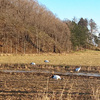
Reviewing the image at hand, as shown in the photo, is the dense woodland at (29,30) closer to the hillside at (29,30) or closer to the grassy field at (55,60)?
the hillside at (29,30)

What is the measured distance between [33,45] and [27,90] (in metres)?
49.8

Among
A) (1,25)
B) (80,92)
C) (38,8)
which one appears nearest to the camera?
(80,92)

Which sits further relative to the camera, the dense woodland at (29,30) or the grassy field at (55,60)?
the dense woodland at (29,30)

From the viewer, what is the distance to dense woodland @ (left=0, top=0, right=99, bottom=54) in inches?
2148

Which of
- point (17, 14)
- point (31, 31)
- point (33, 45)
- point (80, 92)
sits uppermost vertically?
point (17, 14)

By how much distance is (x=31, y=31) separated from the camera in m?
63.0

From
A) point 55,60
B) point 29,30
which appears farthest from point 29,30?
point 55,60

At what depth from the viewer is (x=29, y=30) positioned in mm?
62594

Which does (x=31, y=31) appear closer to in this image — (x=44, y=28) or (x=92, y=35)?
(x=44, y=28)

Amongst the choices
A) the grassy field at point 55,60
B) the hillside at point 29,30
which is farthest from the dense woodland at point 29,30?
the grassy field at point 55,60

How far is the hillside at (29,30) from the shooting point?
54.6 metres

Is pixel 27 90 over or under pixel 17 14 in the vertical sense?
under

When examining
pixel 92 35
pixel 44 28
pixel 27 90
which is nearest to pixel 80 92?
pixel 27 90

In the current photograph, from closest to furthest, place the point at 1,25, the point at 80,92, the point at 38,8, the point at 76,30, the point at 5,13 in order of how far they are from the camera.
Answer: the point at 80,92, the point at 1,25, the point at 5,13, the point at 38,8, the point at 76,30
